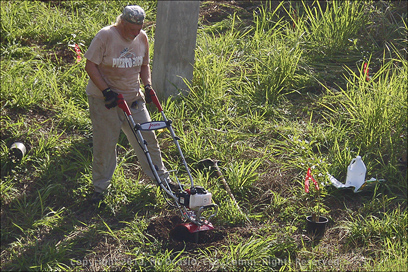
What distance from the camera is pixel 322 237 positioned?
5504 mm

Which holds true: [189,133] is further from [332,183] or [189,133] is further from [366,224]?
[366,224]

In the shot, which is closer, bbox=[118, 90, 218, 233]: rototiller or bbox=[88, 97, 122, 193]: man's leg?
bbox=[118, 90, 218, 233]: rototiller

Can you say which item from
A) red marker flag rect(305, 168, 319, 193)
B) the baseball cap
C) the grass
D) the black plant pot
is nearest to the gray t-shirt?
the baseball cap

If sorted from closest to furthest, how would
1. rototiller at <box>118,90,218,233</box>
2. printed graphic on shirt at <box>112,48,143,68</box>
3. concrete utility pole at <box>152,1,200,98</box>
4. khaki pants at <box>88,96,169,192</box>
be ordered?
rototiller at <box>118,90,218,233</box>, printed graphic on shirt at <box>112,48,143,68</box>, khaki pants at <box>88,96,169,192</box>, concrete utility pole at <box>152,1,200,98</box>

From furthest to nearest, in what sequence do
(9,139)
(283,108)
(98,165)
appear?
(283,108) → (9,139) → (98,165)

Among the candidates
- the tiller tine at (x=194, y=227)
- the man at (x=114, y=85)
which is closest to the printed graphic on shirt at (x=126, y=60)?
the man at (x=114, y=85)

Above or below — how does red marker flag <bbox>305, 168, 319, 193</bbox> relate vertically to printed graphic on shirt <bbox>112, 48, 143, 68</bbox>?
below

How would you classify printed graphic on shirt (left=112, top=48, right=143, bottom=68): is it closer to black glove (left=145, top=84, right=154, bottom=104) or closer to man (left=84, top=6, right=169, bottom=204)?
man (left=84, top=6, right=169, bottom=204)

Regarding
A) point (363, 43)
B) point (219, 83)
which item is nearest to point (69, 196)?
point (219, 83)

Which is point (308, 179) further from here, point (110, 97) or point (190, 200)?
point (110, 97)

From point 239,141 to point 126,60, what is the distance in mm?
1895

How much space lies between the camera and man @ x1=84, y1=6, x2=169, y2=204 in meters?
5.45

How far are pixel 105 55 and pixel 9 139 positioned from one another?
2040mm

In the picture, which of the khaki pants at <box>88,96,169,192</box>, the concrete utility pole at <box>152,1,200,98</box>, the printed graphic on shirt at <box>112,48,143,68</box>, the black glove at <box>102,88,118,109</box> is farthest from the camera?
the concrete utility pole at <box>152,1,200,98</box>
